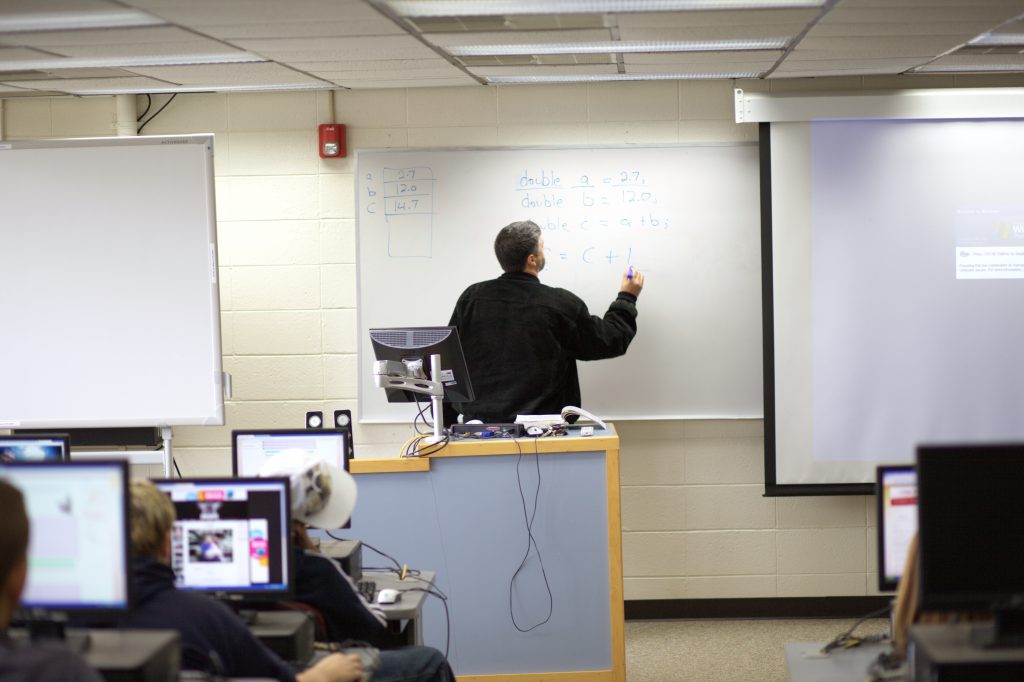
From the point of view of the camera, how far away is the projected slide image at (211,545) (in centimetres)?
262

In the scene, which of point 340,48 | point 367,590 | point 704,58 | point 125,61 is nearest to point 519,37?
point 340,48

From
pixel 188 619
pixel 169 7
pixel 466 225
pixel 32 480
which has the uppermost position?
pixel 169 7

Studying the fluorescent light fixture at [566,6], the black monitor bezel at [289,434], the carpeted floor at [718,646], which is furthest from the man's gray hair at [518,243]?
the carpeted floor at [718,646]

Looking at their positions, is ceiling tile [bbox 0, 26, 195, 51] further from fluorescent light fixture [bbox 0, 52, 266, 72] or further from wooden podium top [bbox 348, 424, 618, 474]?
wooden podium top [bbox 348, 424, 618, 474]

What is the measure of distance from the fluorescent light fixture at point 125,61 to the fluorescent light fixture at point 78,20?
0.54 m

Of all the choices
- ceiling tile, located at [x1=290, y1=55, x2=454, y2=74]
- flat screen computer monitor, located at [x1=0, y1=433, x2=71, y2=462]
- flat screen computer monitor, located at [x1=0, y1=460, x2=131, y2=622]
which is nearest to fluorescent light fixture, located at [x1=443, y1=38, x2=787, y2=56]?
ceiling tile, located at [x1=290, y1=55, x2=454, y2=74]

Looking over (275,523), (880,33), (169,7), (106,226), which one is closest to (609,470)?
(275,523)

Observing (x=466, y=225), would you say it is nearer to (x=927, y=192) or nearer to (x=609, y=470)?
(x=609, y=470)

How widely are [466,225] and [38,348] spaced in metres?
2.06

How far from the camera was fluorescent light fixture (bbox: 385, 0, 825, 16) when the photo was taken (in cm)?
325

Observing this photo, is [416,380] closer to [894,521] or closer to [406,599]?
[406,599]

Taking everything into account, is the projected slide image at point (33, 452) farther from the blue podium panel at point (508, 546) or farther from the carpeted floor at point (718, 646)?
the carpeted floor at point (718, 646)

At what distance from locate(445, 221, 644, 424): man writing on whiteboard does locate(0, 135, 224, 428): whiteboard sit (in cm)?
125

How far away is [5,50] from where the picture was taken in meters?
3.81
